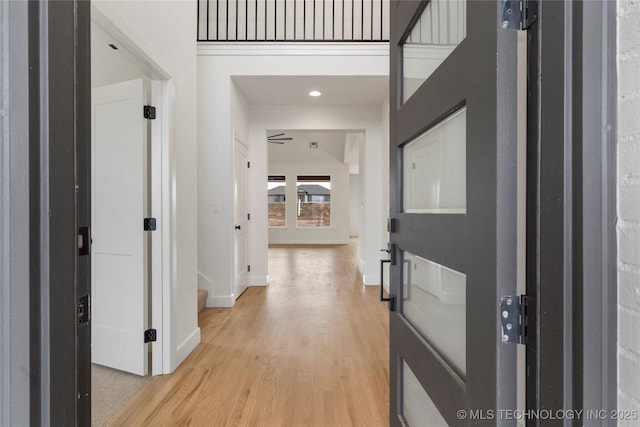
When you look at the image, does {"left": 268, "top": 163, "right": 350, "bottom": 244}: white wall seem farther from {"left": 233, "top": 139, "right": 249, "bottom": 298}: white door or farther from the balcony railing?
the balcony railing

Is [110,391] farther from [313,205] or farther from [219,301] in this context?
[313,205]

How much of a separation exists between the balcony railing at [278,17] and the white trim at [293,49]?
25cm

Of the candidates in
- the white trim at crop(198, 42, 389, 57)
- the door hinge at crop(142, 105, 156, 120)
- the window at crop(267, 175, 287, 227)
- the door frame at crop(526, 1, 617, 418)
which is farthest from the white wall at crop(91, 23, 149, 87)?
the window at crop(267, 175, 287, 227)

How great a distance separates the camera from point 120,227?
7.67 ft

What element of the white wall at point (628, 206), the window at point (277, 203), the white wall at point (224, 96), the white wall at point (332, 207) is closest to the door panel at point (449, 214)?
the white wall at point (628, 206)

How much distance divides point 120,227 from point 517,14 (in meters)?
2.47

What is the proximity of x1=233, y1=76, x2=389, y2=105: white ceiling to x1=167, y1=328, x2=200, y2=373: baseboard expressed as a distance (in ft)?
9.54

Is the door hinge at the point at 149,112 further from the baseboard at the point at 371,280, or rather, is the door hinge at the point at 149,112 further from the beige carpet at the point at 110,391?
the baseboard at the point at 371,280

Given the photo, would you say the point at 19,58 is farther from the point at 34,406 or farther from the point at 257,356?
the point at 257,356

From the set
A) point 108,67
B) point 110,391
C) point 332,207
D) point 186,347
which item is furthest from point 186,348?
point 332,207

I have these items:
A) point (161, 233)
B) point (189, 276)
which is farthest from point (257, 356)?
point (161, 233)

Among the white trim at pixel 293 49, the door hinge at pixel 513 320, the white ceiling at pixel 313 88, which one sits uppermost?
the white trim at pixel 293 49

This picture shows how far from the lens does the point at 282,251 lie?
9.62 meters

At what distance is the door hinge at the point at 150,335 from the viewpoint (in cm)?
232
